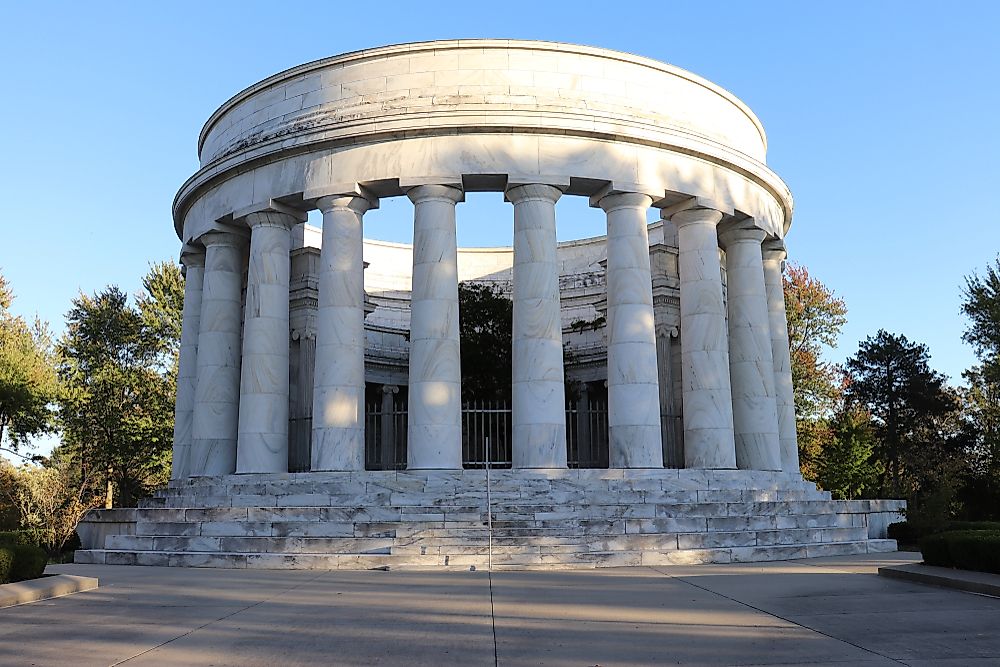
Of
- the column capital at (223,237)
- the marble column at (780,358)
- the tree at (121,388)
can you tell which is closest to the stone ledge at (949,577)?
the marble column at (780,358)

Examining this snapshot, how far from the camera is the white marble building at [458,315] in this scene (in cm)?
3138

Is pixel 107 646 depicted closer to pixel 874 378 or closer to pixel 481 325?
pixel 481 325

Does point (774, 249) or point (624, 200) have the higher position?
point (774, 249)

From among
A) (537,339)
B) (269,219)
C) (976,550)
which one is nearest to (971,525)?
(976,550)

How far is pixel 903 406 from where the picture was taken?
7294 cm

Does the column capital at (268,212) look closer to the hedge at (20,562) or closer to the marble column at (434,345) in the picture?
the marble column at (434,345)

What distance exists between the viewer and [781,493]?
36531 mm

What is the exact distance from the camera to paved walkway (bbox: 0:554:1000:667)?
12.0 m

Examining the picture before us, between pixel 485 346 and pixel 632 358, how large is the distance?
1916 centimetres

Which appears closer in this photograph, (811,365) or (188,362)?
(188,362)

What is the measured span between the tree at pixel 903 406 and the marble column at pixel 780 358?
29.0m

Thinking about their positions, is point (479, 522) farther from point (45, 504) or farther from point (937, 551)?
point (45, 504)

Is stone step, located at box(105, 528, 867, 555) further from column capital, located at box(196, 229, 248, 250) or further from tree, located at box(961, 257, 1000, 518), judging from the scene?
tree, located at box(961, 257, 1000, 518)

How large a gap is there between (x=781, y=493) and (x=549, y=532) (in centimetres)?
1360
